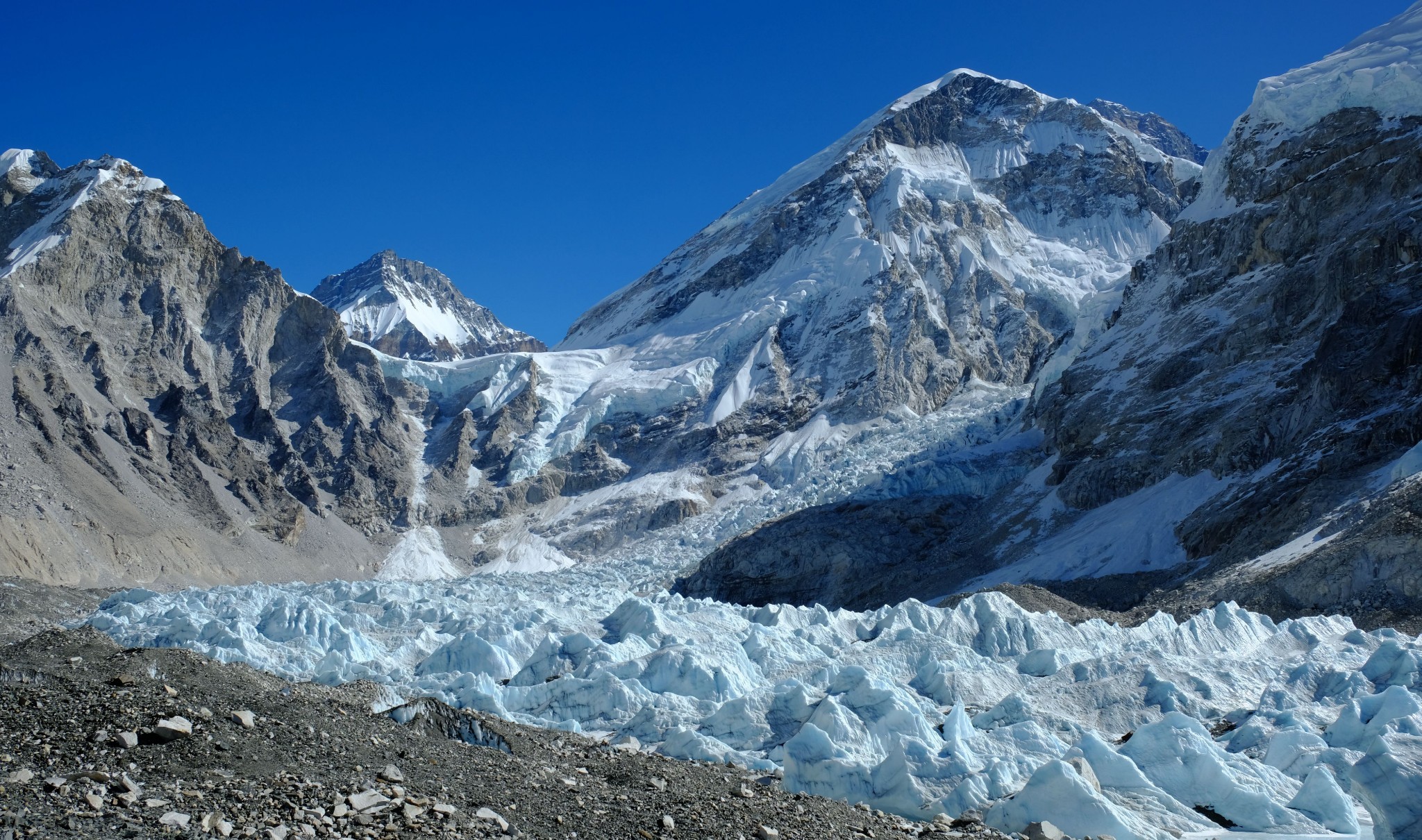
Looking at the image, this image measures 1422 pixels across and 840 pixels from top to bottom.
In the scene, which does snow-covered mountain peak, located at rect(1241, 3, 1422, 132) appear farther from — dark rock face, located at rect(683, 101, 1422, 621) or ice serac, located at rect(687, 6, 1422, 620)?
dark rock face, located at rect(683, 101, 1422, 621)

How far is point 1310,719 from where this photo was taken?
86.9 feet

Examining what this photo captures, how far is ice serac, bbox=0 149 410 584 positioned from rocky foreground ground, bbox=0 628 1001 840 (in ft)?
221

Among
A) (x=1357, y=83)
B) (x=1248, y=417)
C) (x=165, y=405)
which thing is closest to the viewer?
(x=1248, y=417)

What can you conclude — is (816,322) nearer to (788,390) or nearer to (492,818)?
(788,390)

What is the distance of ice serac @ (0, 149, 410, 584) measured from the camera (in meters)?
84.7

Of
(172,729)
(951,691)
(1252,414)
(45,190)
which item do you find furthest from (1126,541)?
(45,190)

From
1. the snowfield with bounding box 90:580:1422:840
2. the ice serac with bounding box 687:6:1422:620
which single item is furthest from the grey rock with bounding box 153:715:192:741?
the ice serac with bounding box 687:6:1422:620

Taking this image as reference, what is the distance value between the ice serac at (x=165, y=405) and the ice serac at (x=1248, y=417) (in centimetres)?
4252

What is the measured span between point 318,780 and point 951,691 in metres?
21.0

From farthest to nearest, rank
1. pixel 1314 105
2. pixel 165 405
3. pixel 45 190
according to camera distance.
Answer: pixel 45 190
pixel 165 405
pixel 1314 105

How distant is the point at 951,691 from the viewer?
1212 inches

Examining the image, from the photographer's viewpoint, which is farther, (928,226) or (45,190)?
(928,226)

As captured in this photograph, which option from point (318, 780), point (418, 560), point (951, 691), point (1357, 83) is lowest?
point (318, 780)

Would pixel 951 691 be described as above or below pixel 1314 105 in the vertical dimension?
below
